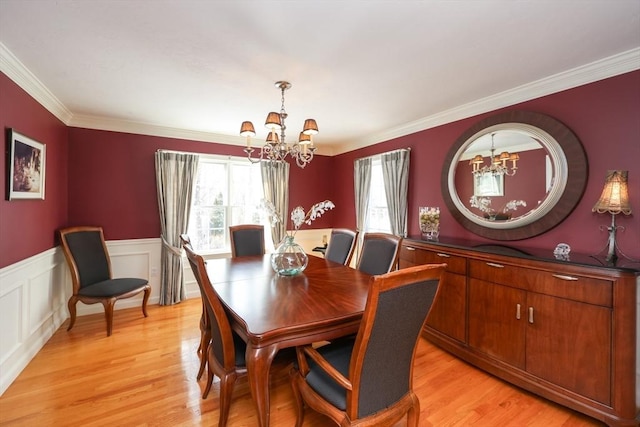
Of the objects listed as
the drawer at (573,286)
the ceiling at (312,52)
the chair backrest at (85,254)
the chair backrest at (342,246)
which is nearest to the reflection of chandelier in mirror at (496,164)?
the ceiling at (312,52)

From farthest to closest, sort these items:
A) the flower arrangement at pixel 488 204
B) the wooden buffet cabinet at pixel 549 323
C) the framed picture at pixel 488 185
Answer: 1. the framed picture at pixel 488 185
2. the flower arrangement at pixel 488 204
3. the wooden buffet cabinet at pixel 549 323

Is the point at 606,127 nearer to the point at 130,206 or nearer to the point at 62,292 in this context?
the point at 130,206

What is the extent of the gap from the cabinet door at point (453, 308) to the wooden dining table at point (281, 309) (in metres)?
0.91

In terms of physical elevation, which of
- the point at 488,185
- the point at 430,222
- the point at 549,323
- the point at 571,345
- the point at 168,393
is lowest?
the point at 168,393

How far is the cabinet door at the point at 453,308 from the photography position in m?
2.49

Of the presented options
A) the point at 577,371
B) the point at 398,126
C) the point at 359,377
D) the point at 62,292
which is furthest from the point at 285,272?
the point at 62,292

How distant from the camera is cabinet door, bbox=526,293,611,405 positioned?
1743 millimetres

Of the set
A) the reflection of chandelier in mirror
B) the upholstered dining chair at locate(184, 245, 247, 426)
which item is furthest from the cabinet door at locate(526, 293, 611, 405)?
the upholstered dining chair at locate(184, 245, 247, 426)

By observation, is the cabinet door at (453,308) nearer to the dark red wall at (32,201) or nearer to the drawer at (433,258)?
the drawer at (433,258)

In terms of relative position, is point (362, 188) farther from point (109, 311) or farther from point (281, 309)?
point (109, 311)

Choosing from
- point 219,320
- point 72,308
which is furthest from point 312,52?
point 72,308

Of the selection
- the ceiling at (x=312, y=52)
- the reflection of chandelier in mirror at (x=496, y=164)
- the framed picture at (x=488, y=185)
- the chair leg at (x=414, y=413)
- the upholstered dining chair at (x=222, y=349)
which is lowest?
the chair leg at (x=414, y=413)

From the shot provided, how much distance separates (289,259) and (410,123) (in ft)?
8.06

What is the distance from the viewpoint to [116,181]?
3.66 m
